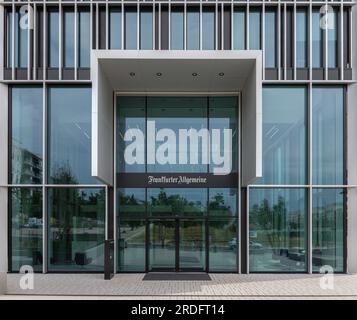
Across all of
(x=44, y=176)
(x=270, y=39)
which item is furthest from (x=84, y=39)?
(x=270, y=39)

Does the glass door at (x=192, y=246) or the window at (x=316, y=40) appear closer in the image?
the window at (x=316, y=40)

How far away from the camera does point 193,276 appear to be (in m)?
16.7

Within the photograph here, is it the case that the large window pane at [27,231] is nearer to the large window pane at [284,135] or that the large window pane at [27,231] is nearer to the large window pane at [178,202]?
the large window pane at [178,202]

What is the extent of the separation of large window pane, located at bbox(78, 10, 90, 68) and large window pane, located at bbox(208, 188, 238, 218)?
21.7ft

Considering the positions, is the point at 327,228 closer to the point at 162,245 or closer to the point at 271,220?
the point at 271,220

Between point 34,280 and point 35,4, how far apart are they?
9.72 metres

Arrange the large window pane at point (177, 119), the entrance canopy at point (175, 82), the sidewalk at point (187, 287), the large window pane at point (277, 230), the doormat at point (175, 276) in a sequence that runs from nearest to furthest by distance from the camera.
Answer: the sidewalk at point (187, 287)
the entrance canopy at point (175, 82)
the doormat at point (175, 276)
the large window pane at point (277, 230)
the large window pane at point (177, 119)

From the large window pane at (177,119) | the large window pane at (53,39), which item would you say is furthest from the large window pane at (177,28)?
the large window pane at (53,39)

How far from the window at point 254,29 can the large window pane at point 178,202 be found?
5.62m

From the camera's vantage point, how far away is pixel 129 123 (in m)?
18.2

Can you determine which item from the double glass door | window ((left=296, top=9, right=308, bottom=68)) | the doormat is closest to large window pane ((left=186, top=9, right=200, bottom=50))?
window ((left=296, top=9, right=308, bottom=68))

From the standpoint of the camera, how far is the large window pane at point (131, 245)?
17750 mm

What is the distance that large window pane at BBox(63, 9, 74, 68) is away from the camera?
17578 mm

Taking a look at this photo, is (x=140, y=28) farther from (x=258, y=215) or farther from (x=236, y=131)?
(x=258, y=215)
